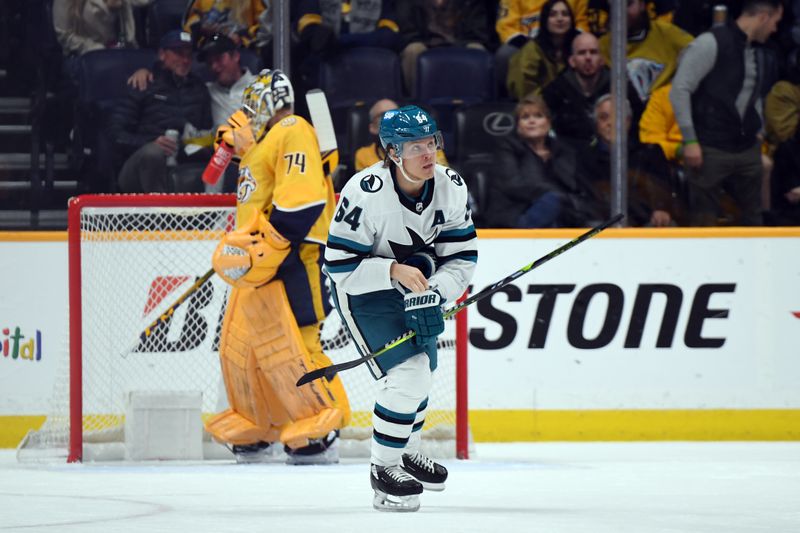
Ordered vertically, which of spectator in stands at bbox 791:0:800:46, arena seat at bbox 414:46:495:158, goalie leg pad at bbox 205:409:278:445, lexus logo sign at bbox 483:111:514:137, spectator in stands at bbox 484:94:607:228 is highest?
spectator in stands at bbox 791:0:800:46

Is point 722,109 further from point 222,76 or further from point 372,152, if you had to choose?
point 222,76

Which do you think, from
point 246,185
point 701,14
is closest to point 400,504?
point 246,185

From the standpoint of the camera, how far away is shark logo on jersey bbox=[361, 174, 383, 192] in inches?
161

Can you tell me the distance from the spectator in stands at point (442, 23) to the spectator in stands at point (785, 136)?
1.34m

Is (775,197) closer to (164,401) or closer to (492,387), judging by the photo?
(492,387)

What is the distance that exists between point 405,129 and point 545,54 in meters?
2.76

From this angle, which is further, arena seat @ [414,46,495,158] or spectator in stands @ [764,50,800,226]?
arena seat @ [414,46,495,158]

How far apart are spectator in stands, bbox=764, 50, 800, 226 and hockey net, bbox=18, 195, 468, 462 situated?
1.67 meters

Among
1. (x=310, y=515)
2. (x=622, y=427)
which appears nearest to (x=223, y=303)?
(x=622, y=427)

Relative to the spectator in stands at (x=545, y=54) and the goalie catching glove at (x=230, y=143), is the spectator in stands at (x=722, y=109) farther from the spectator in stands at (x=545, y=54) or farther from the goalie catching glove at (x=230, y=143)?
the goalie catching glove at (x=230, y=143)

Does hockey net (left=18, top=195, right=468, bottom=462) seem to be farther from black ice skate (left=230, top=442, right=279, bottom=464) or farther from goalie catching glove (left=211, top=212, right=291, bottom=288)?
goalie catching glove (left=211, top=212, right=291, bottom=288)

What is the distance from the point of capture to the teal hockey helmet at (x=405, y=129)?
4066mm

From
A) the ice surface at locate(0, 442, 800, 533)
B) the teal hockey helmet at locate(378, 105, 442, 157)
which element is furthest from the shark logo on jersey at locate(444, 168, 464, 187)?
the ice surface at locate(0, 442, 800, 533)

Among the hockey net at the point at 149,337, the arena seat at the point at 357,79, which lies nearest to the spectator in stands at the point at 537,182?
the arena seat at the point at 357,79
